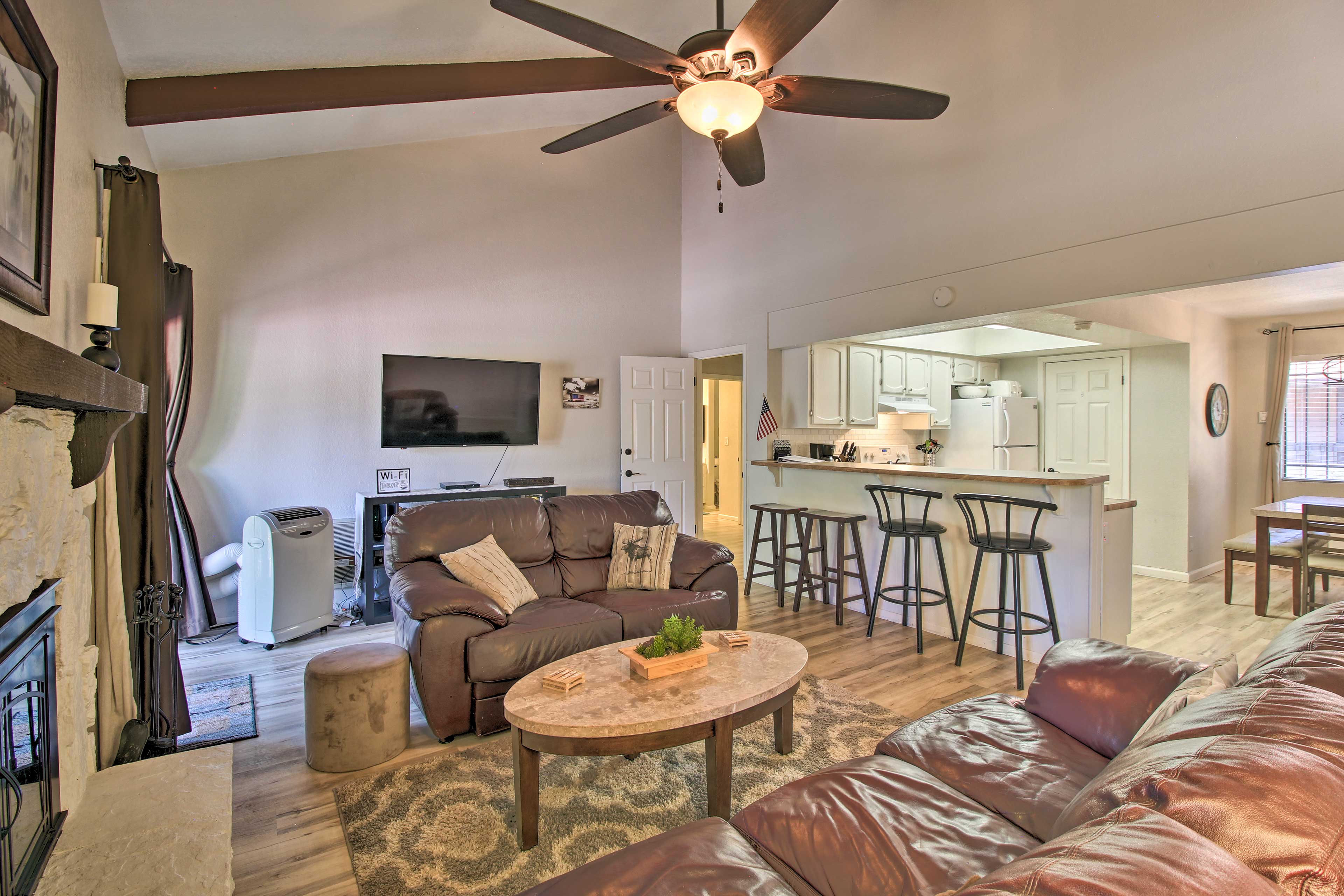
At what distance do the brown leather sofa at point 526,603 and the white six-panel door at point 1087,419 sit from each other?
172 inches

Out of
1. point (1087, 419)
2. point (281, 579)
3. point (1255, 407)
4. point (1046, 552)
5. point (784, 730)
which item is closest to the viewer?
point (784, 730)

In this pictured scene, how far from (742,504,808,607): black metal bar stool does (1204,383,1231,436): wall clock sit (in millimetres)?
3773

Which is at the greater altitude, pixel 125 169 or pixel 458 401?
pixel 125 169

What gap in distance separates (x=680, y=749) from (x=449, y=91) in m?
3.62

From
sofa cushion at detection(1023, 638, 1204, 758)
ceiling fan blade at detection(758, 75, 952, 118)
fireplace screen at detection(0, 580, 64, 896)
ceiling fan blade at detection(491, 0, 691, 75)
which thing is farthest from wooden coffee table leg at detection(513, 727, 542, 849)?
ceiling fan blade at detection(758, 75, 952, 118)

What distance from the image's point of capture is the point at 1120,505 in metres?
3.50

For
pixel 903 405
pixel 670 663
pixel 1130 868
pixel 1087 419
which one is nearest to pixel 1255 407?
pixel 1087 419

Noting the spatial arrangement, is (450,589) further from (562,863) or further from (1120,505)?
(1120,505)

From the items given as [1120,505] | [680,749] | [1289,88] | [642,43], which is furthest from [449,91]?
[1120,505]

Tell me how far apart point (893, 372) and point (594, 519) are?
3.68 metres

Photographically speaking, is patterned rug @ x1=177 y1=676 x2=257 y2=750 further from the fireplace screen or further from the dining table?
the dining table

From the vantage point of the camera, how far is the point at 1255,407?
232 inches

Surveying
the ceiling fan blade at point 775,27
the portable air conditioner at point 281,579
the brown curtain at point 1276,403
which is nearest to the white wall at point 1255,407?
the brown curtain at point 1276,403

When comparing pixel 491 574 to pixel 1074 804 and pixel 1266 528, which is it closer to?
pixel 1074 804
